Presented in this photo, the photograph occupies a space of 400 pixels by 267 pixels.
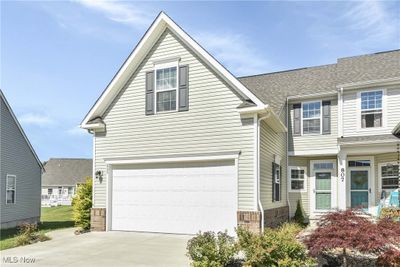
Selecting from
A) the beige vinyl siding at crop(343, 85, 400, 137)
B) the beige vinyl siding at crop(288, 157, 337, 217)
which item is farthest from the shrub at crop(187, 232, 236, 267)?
the beige vinyl siding at crop(343, 85, 400, 137)

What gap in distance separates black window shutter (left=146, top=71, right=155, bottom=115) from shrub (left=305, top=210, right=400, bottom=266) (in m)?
8.00

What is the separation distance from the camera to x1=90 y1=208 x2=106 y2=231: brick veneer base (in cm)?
1436

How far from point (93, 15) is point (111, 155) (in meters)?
5.37

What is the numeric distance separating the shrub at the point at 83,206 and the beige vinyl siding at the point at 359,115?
1166 centimetres

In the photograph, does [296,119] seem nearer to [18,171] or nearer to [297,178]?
[297,178]

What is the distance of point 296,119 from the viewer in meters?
18.0

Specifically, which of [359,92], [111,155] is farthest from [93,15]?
[359,92]

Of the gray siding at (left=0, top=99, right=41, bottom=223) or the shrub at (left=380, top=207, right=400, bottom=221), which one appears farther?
the gray siding at (left=0, top=99, right=41, bottom=223)

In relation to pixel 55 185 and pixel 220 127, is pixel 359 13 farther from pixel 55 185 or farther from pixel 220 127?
pixel 55 185

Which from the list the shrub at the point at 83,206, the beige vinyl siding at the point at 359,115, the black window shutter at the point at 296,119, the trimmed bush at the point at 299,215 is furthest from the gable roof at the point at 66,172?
the beige vinyl siding at the point at 359,115

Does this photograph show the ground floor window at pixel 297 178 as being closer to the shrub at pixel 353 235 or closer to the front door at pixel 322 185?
the front door at pixel 322 185

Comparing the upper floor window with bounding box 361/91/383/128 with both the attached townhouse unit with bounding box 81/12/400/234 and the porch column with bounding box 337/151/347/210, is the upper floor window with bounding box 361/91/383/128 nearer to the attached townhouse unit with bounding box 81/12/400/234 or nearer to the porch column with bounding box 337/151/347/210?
the attached townhouse unit with bounding box 81/12/400/234

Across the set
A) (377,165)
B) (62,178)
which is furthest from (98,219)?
(62,178)

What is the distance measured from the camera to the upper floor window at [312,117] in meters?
17.6
